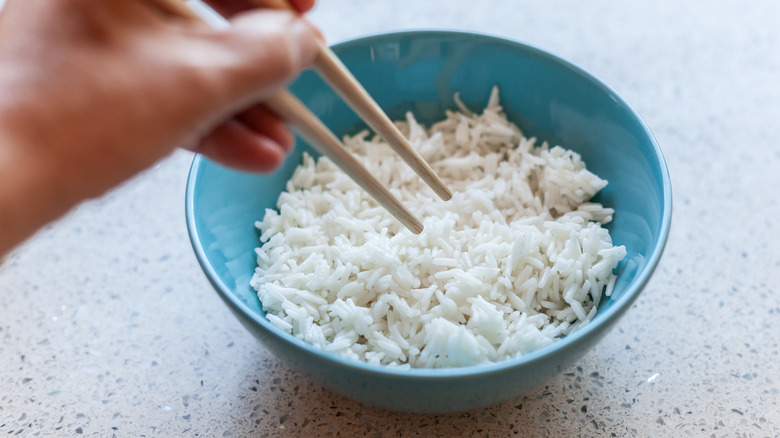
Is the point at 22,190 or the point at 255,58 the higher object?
the point at 255,58

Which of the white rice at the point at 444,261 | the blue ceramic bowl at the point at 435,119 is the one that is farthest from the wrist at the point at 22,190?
the white rice at the point at 444,261

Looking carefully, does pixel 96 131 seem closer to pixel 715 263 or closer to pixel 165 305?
pixel 165 305

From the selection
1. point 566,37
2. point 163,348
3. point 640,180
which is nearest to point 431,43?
point 640,180

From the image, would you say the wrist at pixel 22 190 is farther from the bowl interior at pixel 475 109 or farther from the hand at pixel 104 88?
the bowl interior at pixel 475 109

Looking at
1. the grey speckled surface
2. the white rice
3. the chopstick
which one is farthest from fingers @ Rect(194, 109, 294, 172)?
the grey speckled surface

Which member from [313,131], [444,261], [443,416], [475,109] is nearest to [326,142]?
[313,131]

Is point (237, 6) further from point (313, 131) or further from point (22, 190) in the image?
point (22, 190)
